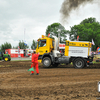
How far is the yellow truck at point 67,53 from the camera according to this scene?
13172mm

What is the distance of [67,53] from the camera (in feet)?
44.2

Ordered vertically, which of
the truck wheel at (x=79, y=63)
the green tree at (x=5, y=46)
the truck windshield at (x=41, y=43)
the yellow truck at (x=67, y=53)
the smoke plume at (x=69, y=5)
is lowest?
the truck wheel at (x=79, y=63)

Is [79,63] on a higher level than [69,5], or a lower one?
lower

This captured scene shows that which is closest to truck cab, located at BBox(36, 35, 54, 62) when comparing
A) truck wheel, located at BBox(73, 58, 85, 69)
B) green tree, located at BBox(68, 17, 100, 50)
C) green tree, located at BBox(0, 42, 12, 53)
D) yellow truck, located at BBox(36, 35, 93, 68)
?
yellow truck, located at BBox(36, 35, 93, 68)

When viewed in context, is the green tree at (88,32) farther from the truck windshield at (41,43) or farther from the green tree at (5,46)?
the truck windshield at (41,43)

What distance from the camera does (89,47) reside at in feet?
43.7

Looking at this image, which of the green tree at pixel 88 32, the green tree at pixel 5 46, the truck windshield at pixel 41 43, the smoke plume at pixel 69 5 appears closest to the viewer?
the smoke plume at pixel 69 5

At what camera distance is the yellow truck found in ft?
43.2

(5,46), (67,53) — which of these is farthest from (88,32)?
(67,53)

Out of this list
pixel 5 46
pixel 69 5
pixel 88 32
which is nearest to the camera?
pixel 69 5

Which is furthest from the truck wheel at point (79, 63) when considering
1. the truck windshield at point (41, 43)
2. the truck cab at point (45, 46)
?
the truck windshield at point (41, 43)

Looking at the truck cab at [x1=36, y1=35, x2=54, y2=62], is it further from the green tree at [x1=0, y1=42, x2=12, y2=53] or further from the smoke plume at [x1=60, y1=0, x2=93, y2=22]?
the green tree at [x1=0, y1=42, x2=12, y2=53]

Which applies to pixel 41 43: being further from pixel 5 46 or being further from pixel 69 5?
pixel 5 46

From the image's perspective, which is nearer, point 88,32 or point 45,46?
point 45,46
